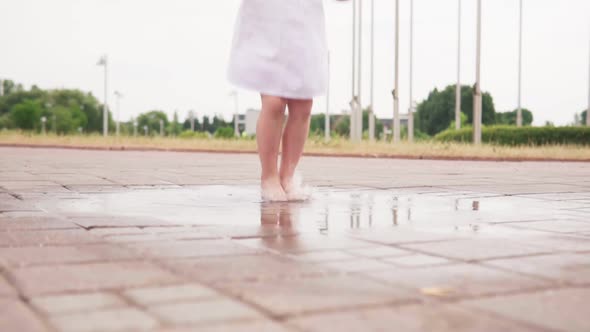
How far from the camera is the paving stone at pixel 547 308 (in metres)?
1.43

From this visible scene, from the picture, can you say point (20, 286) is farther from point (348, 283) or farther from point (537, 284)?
point (537, 284)

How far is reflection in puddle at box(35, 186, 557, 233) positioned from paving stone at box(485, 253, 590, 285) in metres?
0.63

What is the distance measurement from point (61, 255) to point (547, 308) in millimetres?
1341

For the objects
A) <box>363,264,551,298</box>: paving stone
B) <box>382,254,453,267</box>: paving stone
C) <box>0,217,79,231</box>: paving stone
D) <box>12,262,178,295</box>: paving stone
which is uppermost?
<box>0,217,79,231</box>: paving stone

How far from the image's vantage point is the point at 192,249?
2242 millimetres

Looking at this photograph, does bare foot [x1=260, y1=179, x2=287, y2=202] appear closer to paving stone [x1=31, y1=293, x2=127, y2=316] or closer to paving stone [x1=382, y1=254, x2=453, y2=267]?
paving stone [x1=382, y1=254, x2=453, y2=267]

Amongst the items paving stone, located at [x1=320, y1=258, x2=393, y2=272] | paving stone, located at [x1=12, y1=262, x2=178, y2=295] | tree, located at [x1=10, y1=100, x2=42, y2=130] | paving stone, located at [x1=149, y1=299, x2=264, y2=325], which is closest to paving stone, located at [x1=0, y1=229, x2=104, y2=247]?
paving stone, located at [x1=12, y1=262, x2=178, y2=295]

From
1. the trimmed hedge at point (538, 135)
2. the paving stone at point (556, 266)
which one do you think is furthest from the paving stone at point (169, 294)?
the trimmed hedge at point (538, 135)

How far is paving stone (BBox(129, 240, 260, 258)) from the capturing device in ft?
7.06

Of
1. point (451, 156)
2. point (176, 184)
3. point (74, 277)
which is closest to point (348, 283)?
point (74, 277)

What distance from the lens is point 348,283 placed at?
1757 mm

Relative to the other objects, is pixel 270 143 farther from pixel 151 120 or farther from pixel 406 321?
pixel 151 120

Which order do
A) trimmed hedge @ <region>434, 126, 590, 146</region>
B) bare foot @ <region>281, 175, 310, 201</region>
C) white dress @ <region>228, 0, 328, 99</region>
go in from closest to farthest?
white dress @ <region>228, 0, 328, 99</region> < bare foot @ <region>281, 175, 310, 201</region> < trimmed hedge @ <region>434, 126, 590, 146</region>

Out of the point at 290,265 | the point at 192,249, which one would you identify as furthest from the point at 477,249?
the point at 192,249
